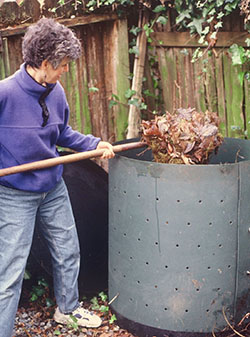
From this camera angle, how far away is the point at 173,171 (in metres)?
2.82

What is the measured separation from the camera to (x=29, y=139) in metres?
2.80

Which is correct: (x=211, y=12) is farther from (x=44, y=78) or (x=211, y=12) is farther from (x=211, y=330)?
(x=211, y=330)

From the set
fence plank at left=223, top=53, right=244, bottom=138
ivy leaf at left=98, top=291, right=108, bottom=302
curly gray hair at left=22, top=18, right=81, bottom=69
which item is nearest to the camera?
curly gray hair at left=22, top=18, right=81, bottom=69

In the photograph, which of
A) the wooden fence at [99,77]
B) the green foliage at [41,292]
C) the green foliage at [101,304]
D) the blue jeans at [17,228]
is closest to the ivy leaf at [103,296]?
the green foliage at [101,304]

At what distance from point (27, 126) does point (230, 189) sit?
3.66ft

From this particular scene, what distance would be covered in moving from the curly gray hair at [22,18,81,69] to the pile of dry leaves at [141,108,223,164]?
1.94ft

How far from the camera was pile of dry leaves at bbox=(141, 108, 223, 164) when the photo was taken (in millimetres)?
2896

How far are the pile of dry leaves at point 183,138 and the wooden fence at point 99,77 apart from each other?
1.08 meters

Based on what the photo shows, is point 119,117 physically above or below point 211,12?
below

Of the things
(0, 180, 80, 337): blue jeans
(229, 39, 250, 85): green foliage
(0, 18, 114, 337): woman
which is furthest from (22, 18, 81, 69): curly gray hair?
(229, 39, 250, 85): green foliage

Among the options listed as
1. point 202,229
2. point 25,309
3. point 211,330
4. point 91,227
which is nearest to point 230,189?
point 202,229

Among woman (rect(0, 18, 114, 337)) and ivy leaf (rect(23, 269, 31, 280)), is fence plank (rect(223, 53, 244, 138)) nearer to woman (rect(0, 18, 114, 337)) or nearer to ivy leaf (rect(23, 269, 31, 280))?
woman (rect(0, 18, 114, 337))

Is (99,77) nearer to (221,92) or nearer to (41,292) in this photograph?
(221,92)

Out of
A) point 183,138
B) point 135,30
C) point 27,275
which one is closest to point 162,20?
point 135,30
